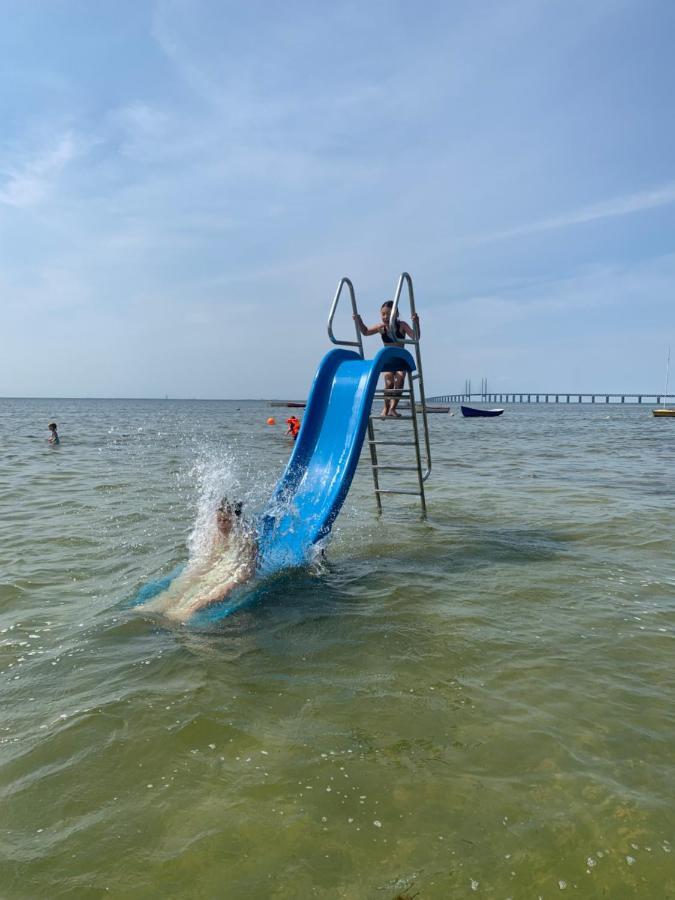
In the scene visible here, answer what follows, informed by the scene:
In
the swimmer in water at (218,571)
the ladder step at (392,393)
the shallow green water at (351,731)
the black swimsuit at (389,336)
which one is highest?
the black swimsuit at (389,336)

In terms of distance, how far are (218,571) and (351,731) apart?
2775 millimetres

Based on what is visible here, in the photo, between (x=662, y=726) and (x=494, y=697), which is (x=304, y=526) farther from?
(x=662, y=726)

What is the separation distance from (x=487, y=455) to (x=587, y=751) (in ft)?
54.7

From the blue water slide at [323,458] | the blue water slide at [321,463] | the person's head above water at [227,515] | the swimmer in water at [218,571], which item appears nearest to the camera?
the swimmer in water at [218,571]

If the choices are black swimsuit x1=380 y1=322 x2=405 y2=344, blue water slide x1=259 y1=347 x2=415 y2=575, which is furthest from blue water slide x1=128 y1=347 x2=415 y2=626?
black swimsuit x1=380 y1=322 x2=405 y2=344

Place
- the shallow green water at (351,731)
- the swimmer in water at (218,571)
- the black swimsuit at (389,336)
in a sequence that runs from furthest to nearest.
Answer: the black swimsuit at (389,336)
the swimmer in water at (218,571)
the shallow green water at (351,731)

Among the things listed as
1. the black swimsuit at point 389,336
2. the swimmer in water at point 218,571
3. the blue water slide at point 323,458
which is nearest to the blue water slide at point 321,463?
the blue water slide at point 323,458

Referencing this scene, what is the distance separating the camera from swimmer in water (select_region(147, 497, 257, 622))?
4926mm

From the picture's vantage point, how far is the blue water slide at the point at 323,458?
634 centimetres

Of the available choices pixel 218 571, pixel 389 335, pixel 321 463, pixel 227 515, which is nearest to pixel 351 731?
pixel 218 571

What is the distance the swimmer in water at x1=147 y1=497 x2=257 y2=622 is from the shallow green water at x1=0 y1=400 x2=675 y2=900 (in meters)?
0.30

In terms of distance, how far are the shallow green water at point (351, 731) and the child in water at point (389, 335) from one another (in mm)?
2675

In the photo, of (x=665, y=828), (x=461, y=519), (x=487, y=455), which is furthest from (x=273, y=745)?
(x=487, y=455)

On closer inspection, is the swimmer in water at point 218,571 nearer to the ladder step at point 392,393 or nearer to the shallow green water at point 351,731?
the shallow green water at point 351,731
